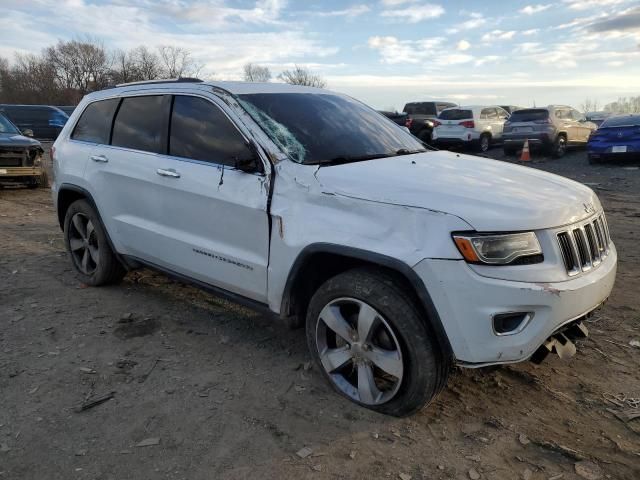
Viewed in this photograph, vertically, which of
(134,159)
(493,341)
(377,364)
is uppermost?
Result: (134,159)

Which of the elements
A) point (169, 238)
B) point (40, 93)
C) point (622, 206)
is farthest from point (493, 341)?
point (40, 93)

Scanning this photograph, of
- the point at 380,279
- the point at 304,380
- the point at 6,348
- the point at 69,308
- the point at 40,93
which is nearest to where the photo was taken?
the point at 380,279

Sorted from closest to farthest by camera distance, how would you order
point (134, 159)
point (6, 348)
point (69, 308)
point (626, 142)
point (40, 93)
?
point (6, 348) → point (134, 159) → point (69, 308) → point (626, 142) → point (40, 93)

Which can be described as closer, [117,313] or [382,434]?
[382,434]

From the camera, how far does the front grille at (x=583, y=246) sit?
103 inches

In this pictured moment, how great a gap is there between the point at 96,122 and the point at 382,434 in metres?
3.58

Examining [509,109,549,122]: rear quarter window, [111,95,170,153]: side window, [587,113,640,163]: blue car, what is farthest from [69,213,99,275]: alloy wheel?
[509,109,549,122]: rear quarter window

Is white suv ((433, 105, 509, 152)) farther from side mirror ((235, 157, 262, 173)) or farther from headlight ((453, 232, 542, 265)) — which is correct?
headlight ((453, 232, 542, 265))

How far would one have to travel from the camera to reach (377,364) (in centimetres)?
280

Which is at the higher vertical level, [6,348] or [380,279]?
[380,279]

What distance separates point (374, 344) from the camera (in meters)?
2.83

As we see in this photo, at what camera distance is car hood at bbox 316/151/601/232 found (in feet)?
8.23

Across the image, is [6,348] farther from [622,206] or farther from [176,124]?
[622,206]

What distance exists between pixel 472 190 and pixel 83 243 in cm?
368
